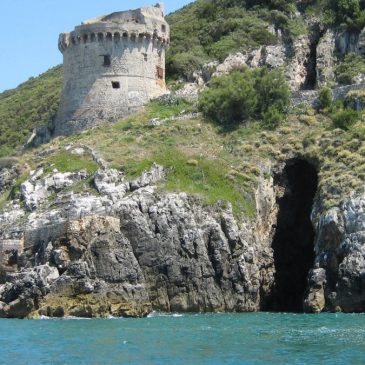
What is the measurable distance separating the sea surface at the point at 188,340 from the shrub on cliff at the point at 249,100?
2136 cm

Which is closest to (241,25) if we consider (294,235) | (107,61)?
(107,61)

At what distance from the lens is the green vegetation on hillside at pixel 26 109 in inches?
3393

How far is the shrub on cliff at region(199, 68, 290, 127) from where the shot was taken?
66375 millimetres

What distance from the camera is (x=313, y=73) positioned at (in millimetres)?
76688

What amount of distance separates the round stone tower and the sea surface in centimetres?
2579

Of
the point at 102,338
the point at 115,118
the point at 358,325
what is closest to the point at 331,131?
the point at 115,118

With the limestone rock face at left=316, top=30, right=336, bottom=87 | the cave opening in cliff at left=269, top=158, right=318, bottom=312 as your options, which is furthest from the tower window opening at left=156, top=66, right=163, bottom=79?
the cave opening in cliff at left=269, top=158, right=318, bottom=312

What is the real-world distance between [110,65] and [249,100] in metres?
11.0

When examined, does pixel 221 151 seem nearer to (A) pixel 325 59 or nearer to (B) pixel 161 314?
(B) pixel 161 314

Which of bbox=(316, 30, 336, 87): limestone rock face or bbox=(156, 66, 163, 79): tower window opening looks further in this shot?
bbox=(316, 30, 336, 87): limestone rock face

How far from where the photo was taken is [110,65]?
70438 millimetres

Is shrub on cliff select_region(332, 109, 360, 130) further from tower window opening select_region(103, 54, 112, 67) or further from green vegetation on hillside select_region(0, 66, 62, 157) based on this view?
green vegetation on hillside select_region(0, 66, 62, 157)

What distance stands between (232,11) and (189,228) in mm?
36122

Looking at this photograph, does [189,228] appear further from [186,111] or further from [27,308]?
[186,111]
